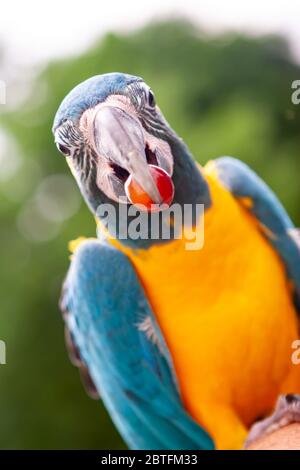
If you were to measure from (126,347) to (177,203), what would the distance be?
23 cm

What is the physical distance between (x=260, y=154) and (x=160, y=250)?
2.17 ft

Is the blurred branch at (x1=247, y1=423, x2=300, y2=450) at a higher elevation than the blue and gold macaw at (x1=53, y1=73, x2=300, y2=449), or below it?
below

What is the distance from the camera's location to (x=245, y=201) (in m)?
0.94

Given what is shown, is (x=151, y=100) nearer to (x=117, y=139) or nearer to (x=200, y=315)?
(x=117, y=139)

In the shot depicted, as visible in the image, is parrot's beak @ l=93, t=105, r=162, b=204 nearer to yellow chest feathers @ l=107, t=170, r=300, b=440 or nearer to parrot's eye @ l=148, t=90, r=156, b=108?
parrot's eye @ l=148, t=90, r=156, b=108

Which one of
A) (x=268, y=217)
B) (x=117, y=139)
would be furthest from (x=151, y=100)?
(x=268, y=217)

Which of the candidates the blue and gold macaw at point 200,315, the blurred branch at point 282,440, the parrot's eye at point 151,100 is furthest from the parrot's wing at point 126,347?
the parrot's eye at point 151,100

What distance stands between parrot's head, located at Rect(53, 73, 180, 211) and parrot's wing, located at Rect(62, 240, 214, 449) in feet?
0.43

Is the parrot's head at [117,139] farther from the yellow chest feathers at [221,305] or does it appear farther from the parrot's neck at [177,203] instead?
the yellow chest feathers at [221,305]

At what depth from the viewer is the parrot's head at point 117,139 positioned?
732 millimetres

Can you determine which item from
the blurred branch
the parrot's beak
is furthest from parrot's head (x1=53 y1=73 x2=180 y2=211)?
the blurred branch

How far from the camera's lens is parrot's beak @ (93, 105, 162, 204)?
2.38 ft

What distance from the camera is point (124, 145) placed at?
2.39 feet

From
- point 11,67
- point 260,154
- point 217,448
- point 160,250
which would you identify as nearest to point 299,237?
point 160,250
